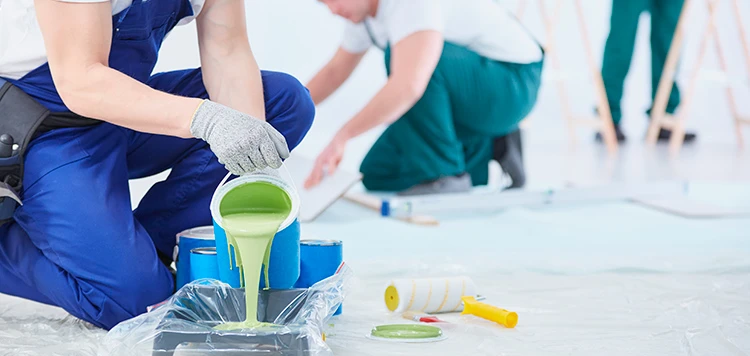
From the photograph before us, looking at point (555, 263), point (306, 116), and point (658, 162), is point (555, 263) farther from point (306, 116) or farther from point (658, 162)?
point (658, 162)

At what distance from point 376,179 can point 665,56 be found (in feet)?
6.81

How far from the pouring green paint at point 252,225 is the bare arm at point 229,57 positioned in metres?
0.24

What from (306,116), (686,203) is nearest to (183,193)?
(306,116)

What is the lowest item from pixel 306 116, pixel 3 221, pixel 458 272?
pixel 458 272

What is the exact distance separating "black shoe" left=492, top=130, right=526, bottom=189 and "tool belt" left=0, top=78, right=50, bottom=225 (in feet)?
6.33

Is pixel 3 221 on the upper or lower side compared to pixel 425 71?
lower

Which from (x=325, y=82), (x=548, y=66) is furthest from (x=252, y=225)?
(x=548, y=66)

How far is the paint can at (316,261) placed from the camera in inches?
62.9

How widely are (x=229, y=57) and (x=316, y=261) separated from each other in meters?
0.40

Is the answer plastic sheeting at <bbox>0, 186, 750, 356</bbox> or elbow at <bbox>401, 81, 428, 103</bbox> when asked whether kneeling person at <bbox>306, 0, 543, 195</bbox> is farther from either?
plastic sheeting at <bbox>0, 186, 750, 356</bbox>

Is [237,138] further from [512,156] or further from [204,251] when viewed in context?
[512,156]

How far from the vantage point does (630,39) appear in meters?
4.52

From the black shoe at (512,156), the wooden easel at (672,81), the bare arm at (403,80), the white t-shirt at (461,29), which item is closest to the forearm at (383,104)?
the bare arm at (403,80)

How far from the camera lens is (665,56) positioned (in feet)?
15.1
